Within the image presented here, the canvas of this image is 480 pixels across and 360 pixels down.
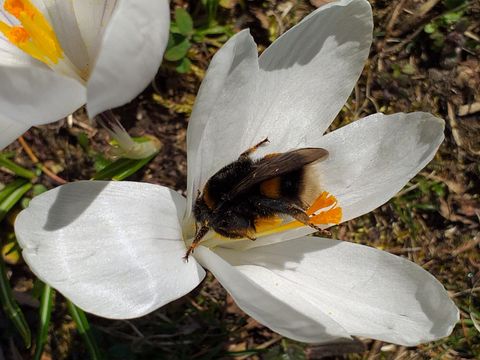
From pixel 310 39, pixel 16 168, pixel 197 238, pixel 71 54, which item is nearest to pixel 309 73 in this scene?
pixel 310 39

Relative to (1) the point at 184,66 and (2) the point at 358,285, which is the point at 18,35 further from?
(2) the point at 358,285

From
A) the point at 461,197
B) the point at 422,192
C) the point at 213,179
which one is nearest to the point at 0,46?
the point at 213,179

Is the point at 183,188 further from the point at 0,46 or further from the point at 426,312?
the point at 426,312

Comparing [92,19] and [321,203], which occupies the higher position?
[92,19]

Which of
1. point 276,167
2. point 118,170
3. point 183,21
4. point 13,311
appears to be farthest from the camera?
point 183,21

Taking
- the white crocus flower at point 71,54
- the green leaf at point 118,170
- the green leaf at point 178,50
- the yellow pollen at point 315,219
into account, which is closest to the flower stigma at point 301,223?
the yellow pollen at point 315,219

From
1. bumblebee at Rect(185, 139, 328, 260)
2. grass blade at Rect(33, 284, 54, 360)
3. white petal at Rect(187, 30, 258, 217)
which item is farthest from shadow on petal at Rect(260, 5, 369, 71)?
grass blade at Rect(33, 284, 54, 360)

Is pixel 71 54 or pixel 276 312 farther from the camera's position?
pixel 71 54
